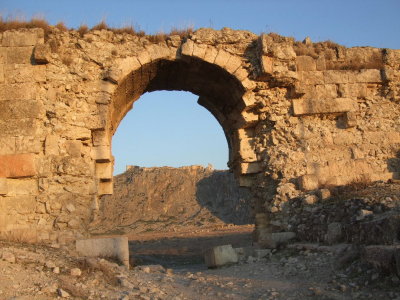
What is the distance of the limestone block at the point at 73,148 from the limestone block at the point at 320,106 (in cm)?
424

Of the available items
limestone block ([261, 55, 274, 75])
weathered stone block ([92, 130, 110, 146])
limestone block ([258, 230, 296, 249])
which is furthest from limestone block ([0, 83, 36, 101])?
limestone block ([258, 230, 296, 249])

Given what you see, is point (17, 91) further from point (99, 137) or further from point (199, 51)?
point (199, 51)

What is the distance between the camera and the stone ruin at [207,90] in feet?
21.6

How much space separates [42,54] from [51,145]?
164 centimetres

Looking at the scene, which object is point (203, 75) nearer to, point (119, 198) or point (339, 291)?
point (339, 291)

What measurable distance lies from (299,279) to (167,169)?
30.3 metres

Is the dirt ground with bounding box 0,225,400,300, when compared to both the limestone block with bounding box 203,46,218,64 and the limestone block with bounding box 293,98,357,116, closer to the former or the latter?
the limestone block with bounding box 293,98,357,116

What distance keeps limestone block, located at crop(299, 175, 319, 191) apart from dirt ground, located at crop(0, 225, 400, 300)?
1.46 metres

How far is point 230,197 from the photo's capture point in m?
32.1

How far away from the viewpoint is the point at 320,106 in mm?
7750

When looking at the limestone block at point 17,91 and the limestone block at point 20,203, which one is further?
the limestone block at point 17,91

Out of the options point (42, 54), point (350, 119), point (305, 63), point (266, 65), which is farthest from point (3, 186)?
point (350, 119)

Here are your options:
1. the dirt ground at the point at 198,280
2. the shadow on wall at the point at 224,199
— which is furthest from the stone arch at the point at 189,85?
the shadow on wall at the point at 224,199

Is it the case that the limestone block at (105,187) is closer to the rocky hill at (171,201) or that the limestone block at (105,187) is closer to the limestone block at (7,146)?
the limestone block at (7,146)
